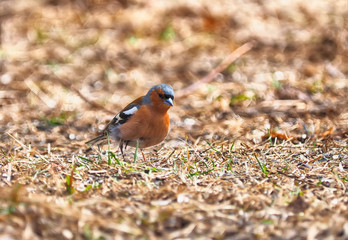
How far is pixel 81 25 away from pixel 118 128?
480 centimetres

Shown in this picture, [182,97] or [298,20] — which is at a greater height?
[298,20]

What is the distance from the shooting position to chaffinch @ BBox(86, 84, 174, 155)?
4.41 metres

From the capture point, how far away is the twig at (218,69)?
694 cm

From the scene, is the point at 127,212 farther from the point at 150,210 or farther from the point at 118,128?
the point at 118,128

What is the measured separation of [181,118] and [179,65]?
2053 mm

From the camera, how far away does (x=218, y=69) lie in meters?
7.62

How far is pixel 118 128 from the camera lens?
4605 mm

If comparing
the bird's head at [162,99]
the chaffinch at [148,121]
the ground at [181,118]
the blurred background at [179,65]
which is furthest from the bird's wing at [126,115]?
the blurred background at [179,65]

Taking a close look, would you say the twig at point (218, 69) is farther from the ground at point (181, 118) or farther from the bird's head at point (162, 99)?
the bird's head at point (162, 99)

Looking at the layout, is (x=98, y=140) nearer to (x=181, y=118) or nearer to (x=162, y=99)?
(x=162, y=99)

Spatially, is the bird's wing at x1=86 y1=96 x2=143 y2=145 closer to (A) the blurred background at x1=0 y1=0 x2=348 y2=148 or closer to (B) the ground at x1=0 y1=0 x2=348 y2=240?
(B) the ground at x1=0 y1=0 x2=348 y2=240

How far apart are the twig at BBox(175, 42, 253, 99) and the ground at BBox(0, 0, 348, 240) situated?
0.08 feet

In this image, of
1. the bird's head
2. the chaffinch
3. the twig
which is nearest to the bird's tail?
the chaffinch

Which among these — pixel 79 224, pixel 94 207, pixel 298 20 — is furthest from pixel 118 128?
pixel 298 20
